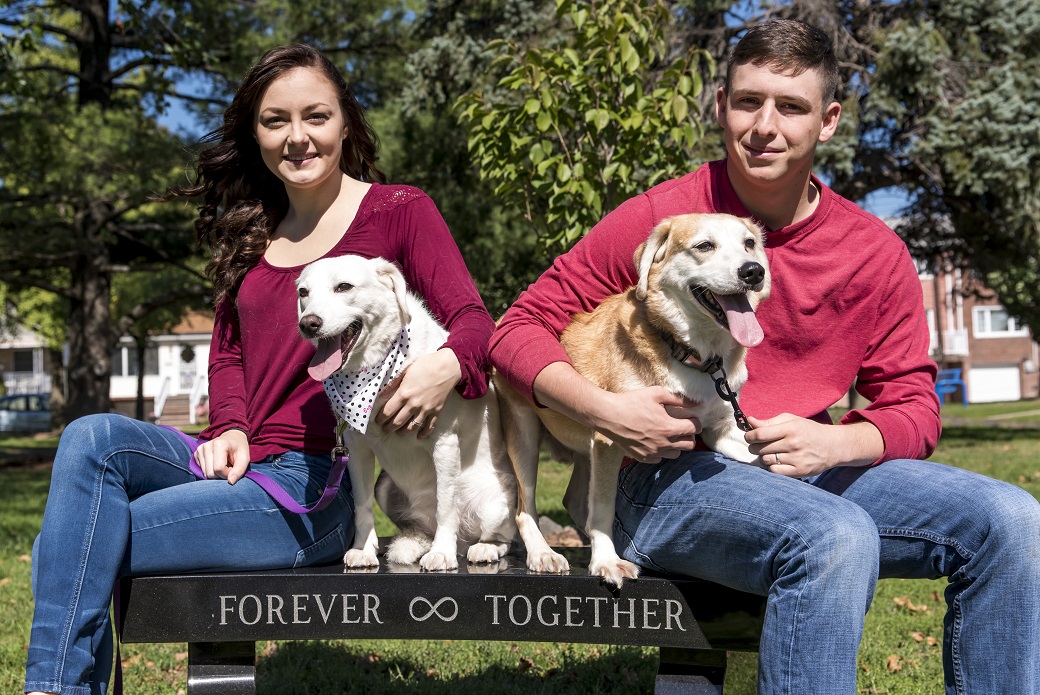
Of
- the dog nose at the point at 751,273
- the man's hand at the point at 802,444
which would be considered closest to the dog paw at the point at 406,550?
the man's hand at the point at 802,444

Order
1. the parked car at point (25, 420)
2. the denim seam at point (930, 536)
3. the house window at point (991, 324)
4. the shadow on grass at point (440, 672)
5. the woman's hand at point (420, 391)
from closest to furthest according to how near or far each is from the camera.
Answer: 1. the denim seam at point (930, 536)
2. the woman's hand at point (420, 391)
3. the shadow on grass at point (440, 672)
4. the parked car at point (25, 420)
5. the house window at point (991, 324)

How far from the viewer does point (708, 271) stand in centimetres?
234

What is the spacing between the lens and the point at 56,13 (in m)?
15.6

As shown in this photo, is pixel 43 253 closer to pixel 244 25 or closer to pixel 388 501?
pixel 244 25

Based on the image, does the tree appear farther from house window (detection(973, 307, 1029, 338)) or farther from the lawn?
house window (detection(973, 307, 1029, 338))

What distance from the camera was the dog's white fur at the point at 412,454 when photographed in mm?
2588

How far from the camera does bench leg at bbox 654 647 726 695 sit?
2.49 m

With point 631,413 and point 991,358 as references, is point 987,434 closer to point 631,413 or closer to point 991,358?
point 631,413

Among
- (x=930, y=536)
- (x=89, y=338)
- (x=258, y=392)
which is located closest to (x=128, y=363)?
(x=89, y=338)

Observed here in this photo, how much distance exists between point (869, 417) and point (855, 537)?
1.76ft

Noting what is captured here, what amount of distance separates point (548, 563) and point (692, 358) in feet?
2.34

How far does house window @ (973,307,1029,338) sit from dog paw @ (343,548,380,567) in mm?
43817

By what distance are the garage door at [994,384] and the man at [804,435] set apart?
1651 inches

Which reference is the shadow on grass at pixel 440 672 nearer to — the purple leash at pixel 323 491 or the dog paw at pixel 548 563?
the dog paw at pixel 548 563
